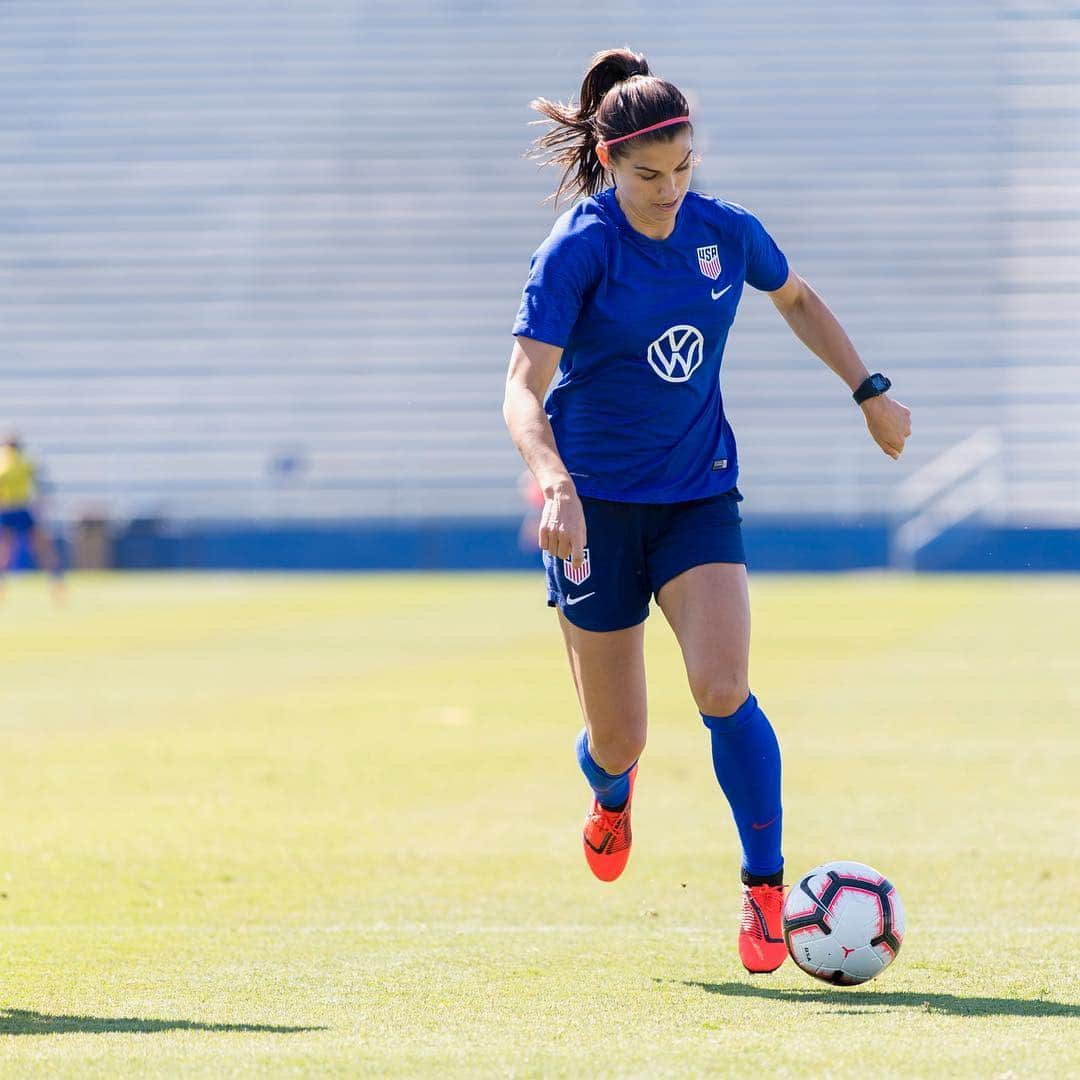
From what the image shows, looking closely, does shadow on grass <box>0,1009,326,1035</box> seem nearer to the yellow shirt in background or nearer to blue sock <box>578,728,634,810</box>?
blue sock <box>578,728,634,810</box>

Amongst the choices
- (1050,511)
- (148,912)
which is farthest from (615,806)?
(1050,511)

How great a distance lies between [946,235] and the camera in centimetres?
3491

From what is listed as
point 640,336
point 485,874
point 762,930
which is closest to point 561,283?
point 640,336

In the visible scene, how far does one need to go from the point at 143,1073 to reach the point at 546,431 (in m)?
1.76

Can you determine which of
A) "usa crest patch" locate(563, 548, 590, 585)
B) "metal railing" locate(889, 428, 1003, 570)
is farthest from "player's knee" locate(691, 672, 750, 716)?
"metal railing" locate(889, 428, 1003, 570)

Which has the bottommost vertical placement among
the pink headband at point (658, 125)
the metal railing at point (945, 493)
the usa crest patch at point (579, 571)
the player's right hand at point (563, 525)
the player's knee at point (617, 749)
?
the metal railing at point (945, 493)

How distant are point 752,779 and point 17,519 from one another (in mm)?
22463

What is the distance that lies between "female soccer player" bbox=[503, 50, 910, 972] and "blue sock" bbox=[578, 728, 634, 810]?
23 centimetres

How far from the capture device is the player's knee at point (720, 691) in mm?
4621

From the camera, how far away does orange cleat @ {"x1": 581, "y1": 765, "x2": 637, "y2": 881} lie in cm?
543

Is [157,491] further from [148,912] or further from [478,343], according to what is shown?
[148,912]

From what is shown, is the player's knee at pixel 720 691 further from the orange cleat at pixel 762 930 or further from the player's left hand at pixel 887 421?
the player's left hand at pixel 887 421

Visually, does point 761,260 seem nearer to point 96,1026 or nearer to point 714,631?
point 714,631

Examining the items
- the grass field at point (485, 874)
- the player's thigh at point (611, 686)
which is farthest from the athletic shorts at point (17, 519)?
the player's thigh at point (611, 686)
